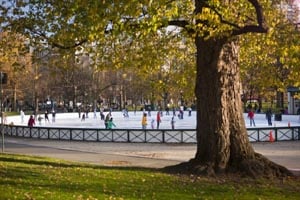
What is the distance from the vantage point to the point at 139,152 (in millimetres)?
24016

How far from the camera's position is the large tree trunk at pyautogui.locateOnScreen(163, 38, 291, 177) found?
13703 millimetres

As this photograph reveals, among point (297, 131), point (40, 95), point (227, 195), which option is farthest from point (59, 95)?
point (227, 195)

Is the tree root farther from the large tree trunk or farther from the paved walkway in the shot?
the paved walkway

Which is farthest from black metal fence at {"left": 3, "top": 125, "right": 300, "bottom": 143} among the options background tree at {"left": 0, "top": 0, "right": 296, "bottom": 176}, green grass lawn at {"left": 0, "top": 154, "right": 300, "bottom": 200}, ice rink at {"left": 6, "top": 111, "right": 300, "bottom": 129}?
green grass lawn at {"left": 0, "top": 154, "right": 300, "bottom": 200}

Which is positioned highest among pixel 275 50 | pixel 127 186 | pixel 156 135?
pixel 275 50

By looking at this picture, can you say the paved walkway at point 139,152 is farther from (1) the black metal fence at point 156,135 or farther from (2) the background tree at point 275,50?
(2) the background tree at point 275,50

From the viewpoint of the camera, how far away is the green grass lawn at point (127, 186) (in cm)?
930

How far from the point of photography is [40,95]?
307 ft

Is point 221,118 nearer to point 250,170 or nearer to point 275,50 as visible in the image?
point 250,170

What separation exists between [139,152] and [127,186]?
13.0 meters

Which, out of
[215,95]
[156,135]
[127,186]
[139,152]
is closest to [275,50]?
[215,95]

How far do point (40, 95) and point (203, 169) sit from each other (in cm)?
8342

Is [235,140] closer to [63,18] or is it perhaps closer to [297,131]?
[63,18]

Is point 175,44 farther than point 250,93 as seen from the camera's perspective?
No
